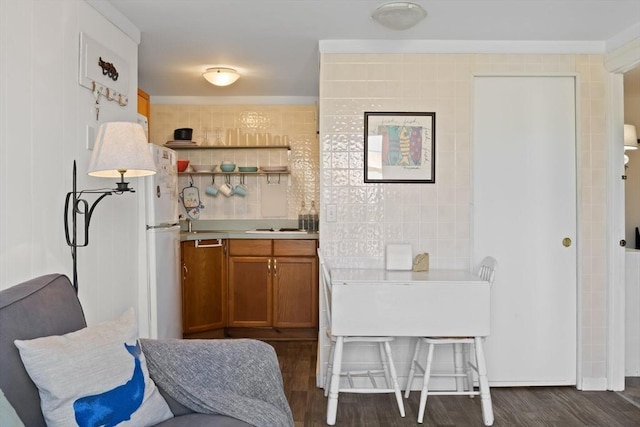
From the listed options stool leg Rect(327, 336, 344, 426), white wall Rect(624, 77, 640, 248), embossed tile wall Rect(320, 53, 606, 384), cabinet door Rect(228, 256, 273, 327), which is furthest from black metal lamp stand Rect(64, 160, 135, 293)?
white wall Rect(624, 77, 640, 248)

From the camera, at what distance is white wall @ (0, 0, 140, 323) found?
1907 mm

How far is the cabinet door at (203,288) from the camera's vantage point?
4.29m

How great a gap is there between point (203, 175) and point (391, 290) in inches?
117

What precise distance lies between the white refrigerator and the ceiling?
0.74 metres

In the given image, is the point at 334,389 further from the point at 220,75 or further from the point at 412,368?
the point at 220,75

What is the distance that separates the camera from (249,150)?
526 cm

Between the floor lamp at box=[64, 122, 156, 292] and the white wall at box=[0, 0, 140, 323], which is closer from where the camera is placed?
the white wall at box=[0, 0, 140, 323]

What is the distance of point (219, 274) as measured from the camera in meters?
4.54

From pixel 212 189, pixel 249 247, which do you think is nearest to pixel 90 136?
pixel 249 247

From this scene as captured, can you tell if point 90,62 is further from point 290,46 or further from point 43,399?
point 43,399

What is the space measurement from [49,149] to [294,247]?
8.54 ft

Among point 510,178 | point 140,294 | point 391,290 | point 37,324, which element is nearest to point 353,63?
point 510,178

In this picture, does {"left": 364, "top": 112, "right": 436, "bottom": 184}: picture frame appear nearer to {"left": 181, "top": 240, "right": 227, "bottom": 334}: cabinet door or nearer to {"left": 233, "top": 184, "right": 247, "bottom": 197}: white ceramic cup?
{"left": 181, "top": 240, "right": 227, "bottom": 334}: cabinet door

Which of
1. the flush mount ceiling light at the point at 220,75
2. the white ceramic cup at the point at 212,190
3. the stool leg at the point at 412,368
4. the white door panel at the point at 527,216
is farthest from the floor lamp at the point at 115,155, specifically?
the white ceramic cup at the point at 212,190
